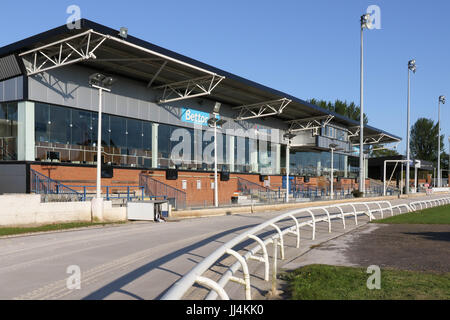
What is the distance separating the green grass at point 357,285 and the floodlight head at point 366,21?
3663 centimetres

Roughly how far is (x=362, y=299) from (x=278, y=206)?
22422mm

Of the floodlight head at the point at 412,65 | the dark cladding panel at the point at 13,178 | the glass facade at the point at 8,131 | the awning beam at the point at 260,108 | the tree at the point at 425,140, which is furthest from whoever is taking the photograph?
the tree at the point at 425,140

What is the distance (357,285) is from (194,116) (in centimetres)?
2757

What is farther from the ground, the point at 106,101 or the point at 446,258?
the point at 106,101

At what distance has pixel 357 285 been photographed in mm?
6551

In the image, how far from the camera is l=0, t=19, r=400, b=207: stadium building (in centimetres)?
2133

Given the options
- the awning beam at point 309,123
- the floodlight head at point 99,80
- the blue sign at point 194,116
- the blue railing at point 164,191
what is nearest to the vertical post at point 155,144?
the blue railing at point 164,191

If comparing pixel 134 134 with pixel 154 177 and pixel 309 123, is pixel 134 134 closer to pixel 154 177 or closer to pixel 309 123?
pixel 154 177

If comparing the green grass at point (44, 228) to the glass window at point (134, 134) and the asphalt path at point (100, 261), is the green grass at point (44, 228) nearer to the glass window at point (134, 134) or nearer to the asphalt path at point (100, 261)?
the asphalt path at point (100, 261)

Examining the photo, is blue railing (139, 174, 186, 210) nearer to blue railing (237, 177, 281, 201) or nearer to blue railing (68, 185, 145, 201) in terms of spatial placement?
blue railing (68, 185, 145, 201)

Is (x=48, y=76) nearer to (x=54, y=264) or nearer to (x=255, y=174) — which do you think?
(x=54, y=264)

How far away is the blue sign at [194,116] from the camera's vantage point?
32188 millimetres

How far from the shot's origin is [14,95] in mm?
21703
